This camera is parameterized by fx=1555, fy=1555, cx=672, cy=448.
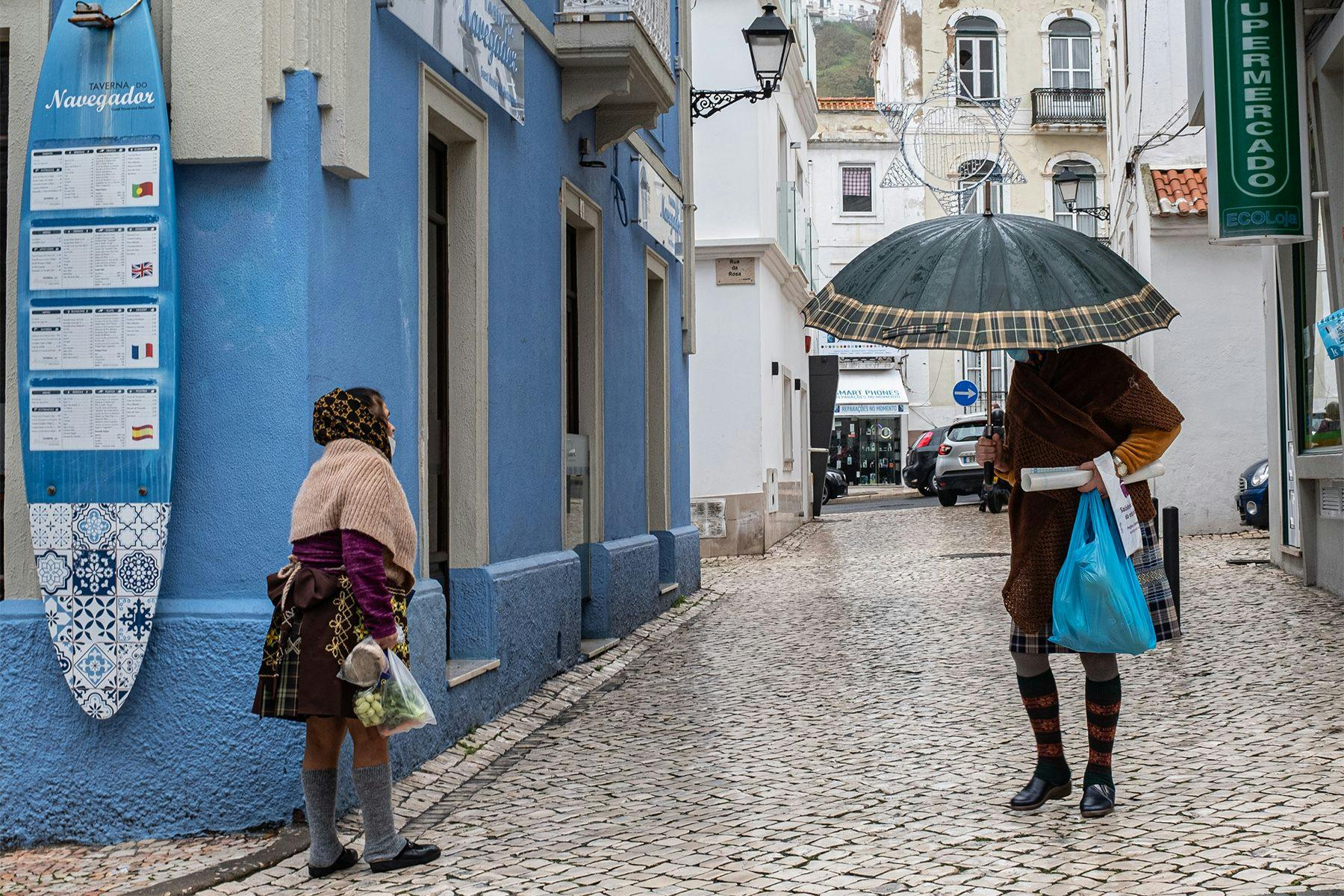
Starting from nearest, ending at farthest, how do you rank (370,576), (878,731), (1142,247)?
1. (370,576)
2. (878,731)
3. (1142,247)

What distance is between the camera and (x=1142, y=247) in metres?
20.5

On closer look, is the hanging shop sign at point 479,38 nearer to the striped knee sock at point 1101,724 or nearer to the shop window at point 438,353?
the shop window at point 438,353

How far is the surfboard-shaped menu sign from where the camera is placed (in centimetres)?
570

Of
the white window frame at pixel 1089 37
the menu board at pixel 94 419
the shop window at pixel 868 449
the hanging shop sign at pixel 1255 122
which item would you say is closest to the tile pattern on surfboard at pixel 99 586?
the menu board at pixel 94 419

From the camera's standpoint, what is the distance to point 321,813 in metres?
5.10

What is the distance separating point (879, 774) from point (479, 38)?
429 cm

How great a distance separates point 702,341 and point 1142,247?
5.94 m

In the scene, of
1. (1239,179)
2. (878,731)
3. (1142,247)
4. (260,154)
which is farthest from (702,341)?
(260,154)

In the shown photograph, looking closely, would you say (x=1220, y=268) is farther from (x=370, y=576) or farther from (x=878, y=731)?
(x=370, y=576)

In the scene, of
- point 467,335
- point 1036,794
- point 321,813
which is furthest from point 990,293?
point 467,335

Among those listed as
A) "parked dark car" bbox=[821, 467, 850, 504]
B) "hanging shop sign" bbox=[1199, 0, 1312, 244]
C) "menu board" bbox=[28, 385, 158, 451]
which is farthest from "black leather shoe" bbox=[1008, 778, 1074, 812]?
"parked dark car" bbox=[821, 467, 850, 504]

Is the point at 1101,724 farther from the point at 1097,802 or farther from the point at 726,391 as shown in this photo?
the point at 726,391

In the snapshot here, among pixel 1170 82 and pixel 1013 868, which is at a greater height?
pixel 1170 82

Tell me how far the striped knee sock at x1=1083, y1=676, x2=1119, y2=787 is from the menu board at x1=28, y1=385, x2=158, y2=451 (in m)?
3.54
